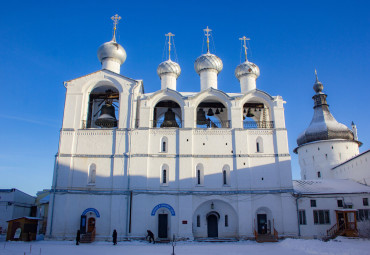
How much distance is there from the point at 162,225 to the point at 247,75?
1354cm

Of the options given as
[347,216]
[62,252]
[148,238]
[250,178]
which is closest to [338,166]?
[347,216]

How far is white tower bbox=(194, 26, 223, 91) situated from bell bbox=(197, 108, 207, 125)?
1.84 metres

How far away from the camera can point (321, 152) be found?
107 ft

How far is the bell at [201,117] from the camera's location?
25.4 metres

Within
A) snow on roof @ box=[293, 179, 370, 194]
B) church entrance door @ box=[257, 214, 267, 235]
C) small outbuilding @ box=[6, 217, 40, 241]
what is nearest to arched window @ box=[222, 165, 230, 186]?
church entrance door @ box=[257, 214, 267, 235]

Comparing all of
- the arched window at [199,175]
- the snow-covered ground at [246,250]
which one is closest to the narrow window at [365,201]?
the snow-covered ground at [246,250]

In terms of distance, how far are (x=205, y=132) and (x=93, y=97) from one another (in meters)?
9.61

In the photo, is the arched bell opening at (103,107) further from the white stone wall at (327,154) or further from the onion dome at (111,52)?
the white stone wall at (327,154)

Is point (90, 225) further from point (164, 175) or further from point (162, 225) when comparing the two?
point (164, 175)

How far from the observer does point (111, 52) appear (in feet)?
85.6

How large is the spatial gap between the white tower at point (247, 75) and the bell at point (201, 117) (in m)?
3.81

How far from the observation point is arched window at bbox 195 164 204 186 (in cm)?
2270

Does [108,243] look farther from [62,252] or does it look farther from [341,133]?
[341,133]

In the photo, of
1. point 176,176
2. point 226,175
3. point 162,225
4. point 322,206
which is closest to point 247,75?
point 226,175
